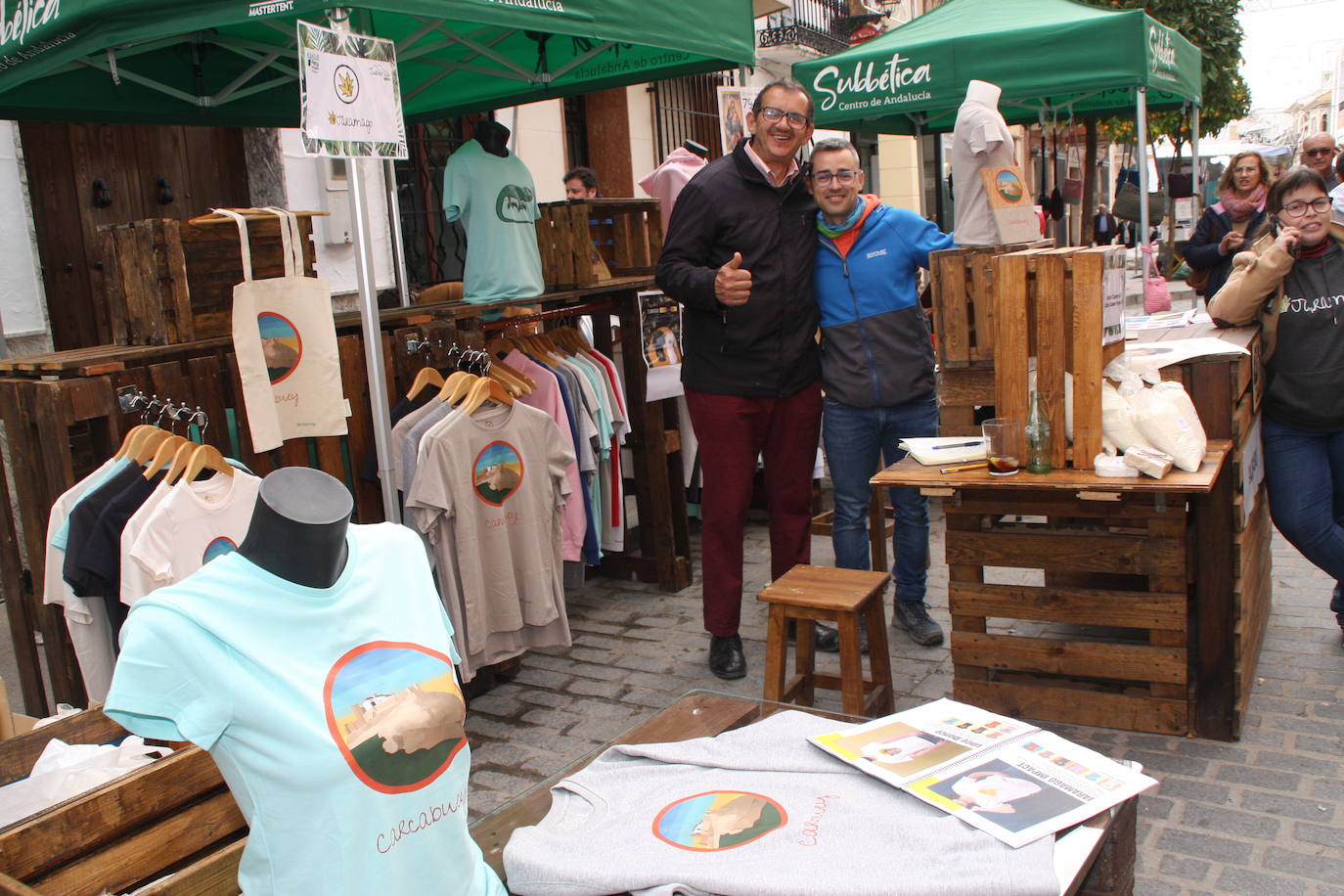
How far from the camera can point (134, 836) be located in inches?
85.5

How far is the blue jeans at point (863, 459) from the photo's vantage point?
4617 millimetres

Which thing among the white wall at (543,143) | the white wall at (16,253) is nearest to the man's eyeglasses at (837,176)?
the white wall at (16,253)

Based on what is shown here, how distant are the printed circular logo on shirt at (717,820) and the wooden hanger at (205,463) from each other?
2.00 meters

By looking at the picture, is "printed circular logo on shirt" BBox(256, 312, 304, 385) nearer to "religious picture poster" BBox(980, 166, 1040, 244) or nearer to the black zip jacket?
the black zip jacket

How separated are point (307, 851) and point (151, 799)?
78 cm

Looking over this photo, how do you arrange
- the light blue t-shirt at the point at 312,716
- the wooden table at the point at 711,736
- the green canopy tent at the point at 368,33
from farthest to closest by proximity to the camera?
the green canopy tent at the point at 368,33 → the wooden table at the point at 711,736 → the light blue t-shirt at the point at 312,716

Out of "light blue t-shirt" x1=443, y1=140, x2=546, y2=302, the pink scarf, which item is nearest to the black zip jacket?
"light blue t-shirt" x1=443, y1=140, x2=546, y2=302

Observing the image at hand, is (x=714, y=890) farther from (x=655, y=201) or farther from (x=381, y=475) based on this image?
(x=655, y=201)

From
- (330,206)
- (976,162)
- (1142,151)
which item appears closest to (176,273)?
(976,162)

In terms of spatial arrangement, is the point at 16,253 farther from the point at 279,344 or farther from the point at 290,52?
the point at 279,344

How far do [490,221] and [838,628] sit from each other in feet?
8.76

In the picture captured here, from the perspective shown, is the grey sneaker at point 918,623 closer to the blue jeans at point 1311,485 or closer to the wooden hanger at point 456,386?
the blue jeans at point 1311,485

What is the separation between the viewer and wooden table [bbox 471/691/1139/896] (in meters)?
1.81

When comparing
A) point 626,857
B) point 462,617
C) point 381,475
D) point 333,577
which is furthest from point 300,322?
point 626,857
